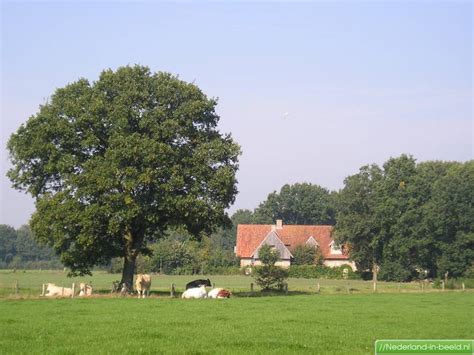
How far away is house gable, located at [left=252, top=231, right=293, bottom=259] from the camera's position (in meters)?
107

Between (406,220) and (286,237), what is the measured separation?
127ft

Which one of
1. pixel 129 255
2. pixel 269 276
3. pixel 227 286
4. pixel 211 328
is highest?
pixel 129 255

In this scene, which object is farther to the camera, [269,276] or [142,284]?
[269,276]

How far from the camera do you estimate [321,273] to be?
3590 inches

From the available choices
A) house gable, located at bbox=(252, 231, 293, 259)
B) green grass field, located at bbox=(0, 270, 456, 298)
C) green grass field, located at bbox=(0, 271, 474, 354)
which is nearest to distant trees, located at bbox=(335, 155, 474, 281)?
green grass field, located at bbox=(0, 270, 456, 298)

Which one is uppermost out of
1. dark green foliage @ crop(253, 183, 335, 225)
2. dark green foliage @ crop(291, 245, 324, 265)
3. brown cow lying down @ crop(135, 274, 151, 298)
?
dark green foliage @ crop(253, 183, 335, 225)

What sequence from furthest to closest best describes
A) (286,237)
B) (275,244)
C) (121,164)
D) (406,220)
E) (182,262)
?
1. (286,237)
2. (275,244)
3. (182,262)
4. (406,220)
5. (121,164)

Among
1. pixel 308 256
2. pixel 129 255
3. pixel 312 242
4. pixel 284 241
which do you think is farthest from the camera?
pixel 284 241

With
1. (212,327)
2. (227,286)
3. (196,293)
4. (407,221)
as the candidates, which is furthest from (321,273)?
(212,327)

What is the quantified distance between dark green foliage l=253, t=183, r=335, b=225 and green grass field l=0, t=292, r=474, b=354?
124 meters

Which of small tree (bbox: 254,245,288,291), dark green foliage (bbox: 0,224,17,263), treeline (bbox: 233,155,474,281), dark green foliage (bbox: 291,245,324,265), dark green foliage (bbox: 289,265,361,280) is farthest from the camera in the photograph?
dark green foliage (bbox: 0,224,17,263)

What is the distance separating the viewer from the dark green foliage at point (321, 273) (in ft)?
296

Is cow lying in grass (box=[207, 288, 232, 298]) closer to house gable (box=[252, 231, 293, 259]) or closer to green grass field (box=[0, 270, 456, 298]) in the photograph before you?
green grass field (box=[0, 270, 456, 298])

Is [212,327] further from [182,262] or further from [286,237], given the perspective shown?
[286,237]
